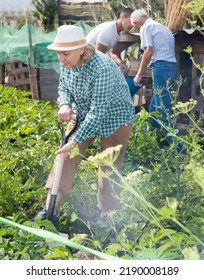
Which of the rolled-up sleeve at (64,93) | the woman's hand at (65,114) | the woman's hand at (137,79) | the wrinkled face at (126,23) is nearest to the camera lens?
the woman's hand at (65,114)

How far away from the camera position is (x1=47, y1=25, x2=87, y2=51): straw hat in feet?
12.9

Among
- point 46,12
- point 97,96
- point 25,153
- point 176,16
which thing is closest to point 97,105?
point 97,96

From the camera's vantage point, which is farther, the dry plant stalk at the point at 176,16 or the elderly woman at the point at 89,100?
the dry plant stalk at the point at 176,16

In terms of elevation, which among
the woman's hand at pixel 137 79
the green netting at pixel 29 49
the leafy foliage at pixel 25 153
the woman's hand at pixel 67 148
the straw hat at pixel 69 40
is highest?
the straw hat at pixel 69 40

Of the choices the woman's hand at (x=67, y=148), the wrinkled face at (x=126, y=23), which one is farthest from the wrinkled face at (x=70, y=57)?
the wrinkled face at (x=126, y=23)

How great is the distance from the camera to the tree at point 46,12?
608 inches

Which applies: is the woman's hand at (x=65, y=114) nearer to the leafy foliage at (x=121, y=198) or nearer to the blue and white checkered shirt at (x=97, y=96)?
the blue and white checkered shirt at (x=97, y=96)

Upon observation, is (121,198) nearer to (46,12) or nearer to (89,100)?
(89,100)

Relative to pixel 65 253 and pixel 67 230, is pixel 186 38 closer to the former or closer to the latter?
pixel 67 230

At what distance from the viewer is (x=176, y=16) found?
733 cm

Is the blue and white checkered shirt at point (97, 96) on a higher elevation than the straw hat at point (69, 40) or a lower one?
lower

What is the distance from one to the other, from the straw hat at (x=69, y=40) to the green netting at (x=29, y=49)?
20.1 ft

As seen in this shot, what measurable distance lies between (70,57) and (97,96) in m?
0.27

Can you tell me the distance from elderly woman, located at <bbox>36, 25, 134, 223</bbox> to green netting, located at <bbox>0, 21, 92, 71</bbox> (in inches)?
230
